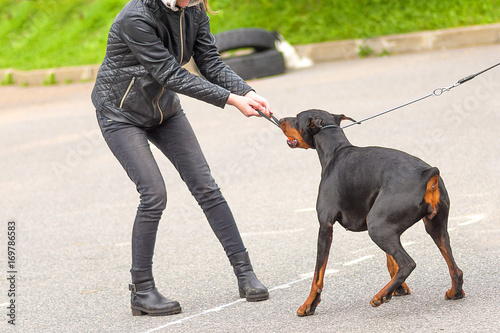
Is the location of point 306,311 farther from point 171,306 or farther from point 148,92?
point 148,92

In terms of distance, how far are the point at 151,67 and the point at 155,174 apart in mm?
635

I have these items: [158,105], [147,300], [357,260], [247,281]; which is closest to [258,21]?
[357,260]

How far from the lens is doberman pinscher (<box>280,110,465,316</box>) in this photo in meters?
4.04

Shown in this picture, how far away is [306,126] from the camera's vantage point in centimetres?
467

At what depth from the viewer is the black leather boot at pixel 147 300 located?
4742mm

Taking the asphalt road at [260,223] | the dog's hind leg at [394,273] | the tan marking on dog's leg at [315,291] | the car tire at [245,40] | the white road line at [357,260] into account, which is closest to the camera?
the tan marking on dog's leg at [315,291]

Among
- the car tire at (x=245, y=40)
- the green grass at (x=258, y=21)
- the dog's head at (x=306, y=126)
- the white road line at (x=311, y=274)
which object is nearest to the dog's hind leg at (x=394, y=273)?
the white road line at (x=311, y=274)

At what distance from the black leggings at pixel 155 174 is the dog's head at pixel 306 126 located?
573mm

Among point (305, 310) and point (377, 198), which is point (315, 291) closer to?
point (305, 310)

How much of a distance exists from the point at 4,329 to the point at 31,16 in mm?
19919

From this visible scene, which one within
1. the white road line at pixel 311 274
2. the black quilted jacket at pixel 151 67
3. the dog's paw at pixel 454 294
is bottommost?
the white road line at pixel 311 274

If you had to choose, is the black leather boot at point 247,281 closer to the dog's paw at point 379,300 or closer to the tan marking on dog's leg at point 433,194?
the dog's paw at point 379,300

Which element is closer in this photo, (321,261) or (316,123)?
(321,261)

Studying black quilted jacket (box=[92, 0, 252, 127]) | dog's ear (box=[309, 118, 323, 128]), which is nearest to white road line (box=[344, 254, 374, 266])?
dog's ear (box=[309, 118, 323, 128])
